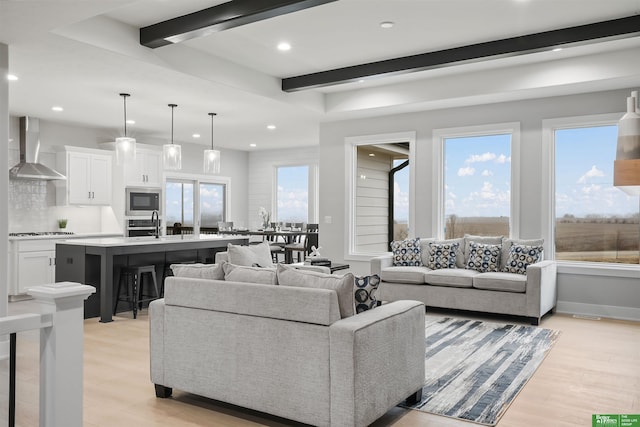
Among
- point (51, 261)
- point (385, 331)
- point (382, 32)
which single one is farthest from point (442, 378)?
point (51, 261)

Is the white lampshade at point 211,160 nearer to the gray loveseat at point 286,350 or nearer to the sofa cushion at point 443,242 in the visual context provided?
the sofa cushion at point 443,242

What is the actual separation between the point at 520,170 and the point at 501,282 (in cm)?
173

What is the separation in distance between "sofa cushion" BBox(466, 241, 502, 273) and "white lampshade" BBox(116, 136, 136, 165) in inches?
171

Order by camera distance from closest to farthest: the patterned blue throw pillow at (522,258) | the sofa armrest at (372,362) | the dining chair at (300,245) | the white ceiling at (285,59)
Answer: the sofa armrest at (372,362), the white ceiling at (285,59), the patterned blue throw pillow at (522,258), the dining chair at (300,245)

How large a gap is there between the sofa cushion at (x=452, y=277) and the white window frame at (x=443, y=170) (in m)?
1.07

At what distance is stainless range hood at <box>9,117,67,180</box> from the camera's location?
7.49 m

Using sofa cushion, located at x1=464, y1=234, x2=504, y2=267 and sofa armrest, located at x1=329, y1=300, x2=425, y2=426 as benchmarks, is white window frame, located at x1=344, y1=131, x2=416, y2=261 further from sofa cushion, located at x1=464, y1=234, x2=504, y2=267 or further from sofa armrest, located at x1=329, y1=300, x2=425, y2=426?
sofa armrest, located at x1=329, y1=300, x2=425, y2=426

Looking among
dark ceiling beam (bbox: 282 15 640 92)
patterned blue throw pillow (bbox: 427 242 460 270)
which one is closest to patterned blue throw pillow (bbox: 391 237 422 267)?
patterned blue throw pillow (bbox: 427 242 460 270)

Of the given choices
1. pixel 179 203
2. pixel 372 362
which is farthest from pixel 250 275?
Answer: pixel 179 203

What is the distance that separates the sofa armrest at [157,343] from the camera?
3.34m

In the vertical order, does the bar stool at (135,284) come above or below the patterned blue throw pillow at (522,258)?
below

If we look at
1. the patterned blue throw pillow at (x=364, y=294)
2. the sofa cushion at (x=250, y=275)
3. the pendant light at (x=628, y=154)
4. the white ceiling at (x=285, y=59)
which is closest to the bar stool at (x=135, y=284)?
the white ceiling at (x=285, y=59)

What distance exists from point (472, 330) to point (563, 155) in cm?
272

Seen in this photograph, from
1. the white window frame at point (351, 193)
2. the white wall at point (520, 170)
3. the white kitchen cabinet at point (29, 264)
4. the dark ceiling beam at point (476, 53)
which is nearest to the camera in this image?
the dark ceiling beam at point (476, 53)
